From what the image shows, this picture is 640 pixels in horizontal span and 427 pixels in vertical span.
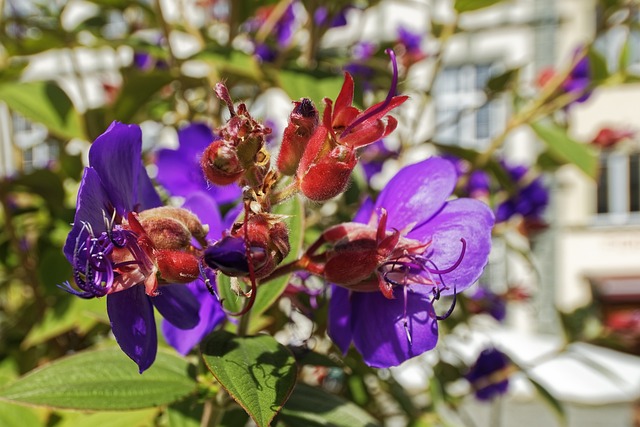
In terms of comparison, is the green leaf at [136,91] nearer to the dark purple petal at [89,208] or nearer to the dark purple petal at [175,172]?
the dark purple petal at [175,172]

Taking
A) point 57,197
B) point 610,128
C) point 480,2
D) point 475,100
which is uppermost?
point 480,2

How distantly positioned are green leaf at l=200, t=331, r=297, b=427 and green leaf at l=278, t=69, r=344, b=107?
270mm

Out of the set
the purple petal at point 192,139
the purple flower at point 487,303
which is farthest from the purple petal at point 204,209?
the purple flower at point 487,303

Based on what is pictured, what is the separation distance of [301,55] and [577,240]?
5812mm

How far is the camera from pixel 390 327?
0.32 metres

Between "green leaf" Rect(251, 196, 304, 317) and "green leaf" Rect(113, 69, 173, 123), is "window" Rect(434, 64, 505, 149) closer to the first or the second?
"green leaf" Rect(113, 69, 173, 123)

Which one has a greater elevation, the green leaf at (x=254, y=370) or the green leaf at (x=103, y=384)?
the green leaf at (x=254, y=370)

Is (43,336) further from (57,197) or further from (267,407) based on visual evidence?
(267,407)

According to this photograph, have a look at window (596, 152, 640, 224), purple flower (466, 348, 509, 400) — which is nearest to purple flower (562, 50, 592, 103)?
purple flower (466, 348, 509, 400)

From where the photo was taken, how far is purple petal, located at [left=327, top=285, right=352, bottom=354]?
0.35 m

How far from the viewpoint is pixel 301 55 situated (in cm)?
84

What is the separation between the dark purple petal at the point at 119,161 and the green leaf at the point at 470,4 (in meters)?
0.51

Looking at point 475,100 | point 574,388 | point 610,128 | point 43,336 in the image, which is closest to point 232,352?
point 43,336

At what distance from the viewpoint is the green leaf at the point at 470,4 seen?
0.70m
